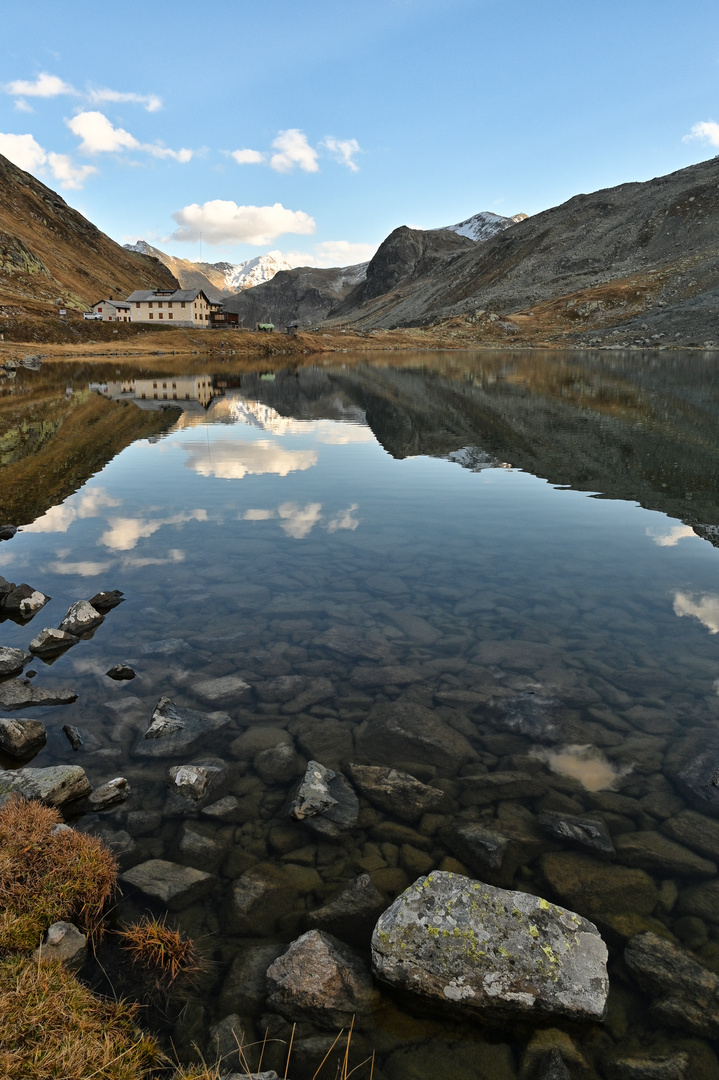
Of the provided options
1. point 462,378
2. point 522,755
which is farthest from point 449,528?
point 462,378

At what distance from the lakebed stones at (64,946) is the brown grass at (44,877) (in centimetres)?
13

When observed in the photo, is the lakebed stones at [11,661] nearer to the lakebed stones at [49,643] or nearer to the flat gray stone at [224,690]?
the lakebed stones at [49,643]

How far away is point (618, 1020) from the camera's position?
17.6ft

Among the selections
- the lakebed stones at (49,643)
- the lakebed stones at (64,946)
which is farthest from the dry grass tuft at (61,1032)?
the lakebed stones at (49,643)

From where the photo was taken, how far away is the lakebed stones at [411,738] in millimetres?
9023

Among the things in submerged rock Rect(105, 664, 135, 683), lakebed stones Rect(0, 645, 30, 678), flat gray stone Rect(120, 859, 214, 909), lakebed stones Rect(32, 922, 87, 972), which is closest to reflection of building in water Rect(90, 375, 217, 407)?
lakebed stones Rect(0, 645, 30, 678)

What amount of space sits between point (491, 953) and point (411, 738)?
3965 mm

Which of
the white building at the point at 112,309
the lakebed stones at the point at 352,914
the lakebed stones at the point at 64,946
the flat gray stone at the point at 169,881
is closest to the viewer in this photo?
the lakebed stones at the point at 64,946

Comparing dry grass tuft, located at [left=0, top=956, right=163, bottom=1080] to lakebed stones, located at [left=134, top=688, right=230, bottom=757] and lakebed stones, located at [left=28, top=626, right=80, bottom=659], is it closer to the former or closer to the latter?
lakebed stones, located at [left=134, top=688, right=230, bottom=757]

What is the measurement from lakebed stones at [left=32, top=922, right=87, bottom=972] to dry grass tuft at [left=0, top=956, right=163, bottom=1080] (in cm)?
20

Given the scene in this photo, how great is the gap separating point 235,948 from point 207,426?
4200cm

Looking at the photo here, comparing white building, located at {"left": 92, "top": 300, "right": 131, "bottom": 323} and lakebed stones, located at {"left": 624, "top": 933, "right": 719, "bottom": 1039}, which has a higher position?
white building, located at {"left": 92, "top": 300, "right": 131, "bottom": 323}

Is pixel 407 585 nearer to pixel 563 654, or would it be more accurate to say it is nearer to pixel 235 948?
pixel 563 654

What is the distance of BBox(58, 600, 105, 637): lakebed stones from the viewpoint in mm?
12711
